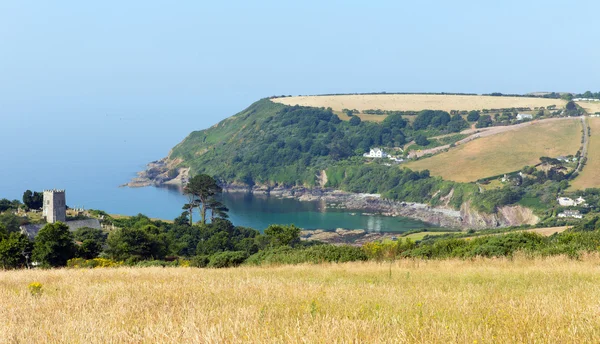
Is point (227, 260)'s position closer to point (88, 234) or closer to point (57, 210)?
point (88, 234)

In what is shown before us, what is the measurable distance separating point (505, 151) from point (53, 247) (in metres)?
112

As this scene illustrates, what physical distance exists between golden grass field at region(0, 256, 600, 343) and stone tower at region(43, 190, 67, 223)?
50639 millimetres

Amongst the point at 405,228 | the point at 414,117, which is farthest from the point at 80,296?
the point at 414,117

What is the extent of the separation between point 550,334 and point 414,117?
589ft

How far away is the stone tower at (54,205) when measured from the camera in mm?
57438

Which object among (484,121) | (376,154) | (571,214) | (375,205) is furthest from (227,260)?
(484,121)

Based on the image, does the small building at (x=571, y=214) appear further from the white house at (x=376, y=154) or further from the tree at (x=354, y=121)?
the tree at (x=354, y=121)

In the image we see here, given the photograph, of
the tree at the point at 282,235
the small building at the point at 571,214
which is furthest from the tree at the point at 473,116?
the tree at the point at 282,235

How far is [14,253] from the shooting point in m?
29.9

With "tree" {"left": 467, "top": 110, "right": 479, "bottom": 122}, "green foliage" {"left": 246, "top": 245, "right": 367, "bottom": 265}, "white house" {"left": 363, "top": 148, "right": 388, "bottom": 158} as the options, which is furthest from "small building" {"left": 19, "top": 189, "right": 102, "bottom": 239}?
"tree" {"left": 467, "top": 110, "right": 479, "bottom": 122}

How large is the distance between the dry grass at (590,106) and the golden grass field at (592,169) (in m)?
26.2

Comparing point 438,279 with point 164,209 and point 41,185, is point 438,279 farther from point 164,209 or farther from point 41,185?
point 41,185

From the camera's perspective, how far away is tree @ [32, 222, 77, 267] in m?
30.7

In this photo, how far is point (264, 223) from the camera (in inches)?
4035
